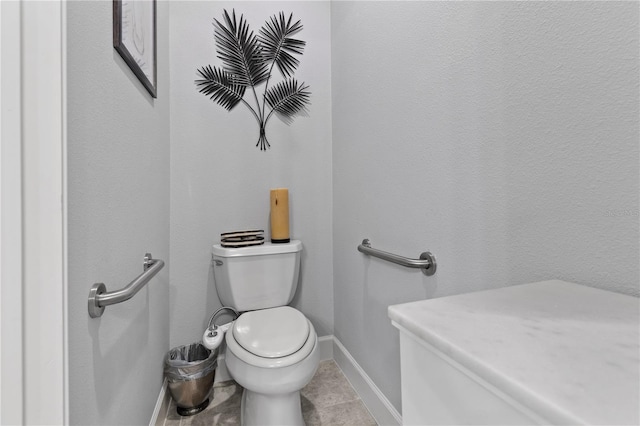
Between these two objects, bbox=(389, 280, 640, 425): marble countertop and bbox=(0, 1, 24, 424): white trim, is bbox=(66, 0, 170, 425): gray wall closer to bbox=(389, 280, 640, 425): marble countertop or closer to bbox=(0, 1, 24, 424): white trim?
bbox=(0, 1, 24, 424): white trim

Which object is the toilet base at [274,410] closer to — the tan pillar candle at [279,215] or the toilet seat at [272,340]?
the toilet seat at [272,340]

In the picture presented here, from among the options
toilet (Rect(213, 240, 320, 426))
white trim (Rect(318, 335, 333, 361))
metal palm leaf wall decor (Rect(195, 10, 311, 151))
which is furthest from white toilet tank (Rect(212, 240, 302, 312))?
metal palm leaf wall decor (Rect(195, 10, 311, 151))

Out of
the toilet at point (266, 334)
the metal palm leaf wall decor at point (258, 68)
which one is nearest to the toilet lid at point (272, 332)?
the toilet at point (266, 334)

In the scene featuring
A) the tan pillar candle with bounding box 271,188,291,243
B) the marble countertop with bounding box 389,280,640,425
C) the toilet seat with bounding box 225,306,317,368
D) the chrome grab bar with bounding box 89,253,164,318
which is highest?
the tan pillar candle with bounding box 271,188,291,243

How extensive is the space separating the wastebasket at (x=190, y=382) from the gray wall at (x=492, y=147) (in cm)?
70

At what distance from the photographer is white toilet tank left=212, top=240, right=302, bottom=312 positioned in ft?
4.57

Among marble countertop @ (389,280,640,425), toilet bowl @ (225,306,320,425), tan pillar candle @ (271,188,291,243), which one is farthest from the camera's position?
tan pillar candle @ (271,188,291,243)

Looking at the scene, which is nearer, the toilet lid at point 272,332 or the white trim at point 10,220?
the white trim at point 10,220

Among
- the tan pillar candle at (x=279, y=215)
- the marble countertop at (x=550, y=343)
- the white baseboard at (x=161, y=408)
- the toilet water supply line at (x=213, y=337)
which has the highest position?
the tan pillar candle at (x=279, y=215)

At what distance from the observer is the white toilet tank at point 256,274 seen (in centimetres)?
139

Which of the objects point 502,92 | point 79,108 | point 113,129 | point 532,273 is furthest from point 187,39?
point 532,273

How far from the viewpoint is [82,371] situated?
596 millimetres

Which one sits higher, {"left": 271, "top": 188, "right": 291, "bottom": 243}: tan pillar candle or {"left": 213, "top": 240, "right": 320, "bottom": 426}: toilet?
{"left": 271, "top": 188, "right": 291, "bottom": 243}: tan pillar candle

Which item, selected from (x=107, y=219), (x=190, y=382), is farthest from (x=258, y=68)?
(x=190, y=382)
